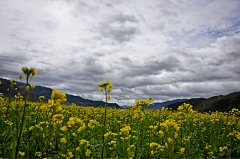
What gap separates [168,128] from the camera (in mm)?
2602

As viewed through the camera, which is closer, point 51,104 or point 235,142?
point 51,104

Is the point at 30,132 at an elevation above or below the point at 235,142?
above

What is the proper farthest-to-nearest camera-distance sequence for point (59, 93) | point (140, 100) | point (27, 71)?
point (140, 100)
point (59, 93)
point (27, 71)

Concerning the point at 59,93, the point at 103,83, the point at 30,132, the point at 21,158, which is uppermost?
the point at 103,83

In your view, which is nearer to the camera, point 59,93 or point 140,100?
point 59,93

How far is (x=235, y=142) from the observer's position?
545 cm

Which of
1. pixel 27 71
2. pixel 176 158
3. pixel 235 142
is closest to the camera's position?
pixel 27 71

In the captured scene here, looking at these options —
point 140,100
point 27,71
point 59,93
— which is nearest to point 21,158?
point 59,93

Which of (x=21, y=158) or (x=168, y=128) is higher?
(x=168, y=128)

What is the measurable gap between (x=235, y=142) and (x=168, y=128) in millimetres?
5167

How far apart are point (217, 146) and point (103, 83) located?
480 cm

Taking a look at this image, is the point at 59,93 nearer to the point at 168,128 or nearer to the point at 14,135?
the point at 14,135

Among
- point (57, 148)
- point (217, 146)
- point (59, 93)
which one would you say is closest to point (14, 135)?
point (57, 148)

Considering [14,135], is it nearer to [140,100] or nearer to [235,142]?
[140,100]
